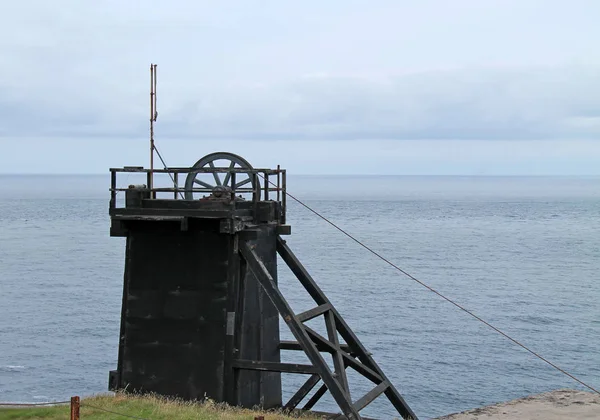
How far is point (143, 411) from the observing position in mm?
16859

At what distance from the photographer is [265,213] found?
18.8 m

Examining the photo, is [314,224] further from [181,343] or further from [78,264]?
[181,343]

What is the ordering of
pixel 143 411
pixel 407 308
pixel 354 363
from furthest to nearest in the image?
pixel 407 308, pixel 354 363, pixel 143 411

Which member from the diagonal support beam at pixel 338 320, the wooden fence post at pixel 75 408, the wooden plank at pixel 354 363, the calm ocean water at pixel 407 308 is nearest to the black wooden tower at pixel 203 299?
the wooden plank at pixel 354 363

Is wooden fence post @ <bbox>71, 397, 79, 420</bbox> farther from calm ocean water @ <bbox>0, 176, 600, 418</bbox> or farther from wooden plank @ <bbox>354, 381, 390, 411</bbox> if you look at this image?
calm ocean water @ <bbox>0, 176, 600, 418</bbox>

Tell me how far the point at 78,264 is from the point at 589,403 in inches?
2080

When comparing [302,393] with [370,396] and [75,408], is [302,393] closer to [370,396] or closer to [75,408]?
[370,396]

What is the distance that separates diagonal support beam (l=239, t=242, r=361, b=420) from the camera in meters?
16.9

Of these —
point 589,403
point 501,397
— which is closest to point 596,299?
point 501,397

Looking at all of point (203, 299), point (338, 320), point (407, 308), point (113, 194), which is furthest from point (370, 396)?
point (407, 308)

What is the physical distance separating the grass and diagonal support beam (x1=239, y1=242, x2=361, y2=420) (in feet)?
4.54

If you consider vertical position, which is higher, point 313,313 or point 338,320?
point 313,313

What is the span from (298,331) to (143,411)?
3588 millimetres

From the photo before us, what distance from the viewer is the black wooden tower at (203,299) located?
1753 cm
